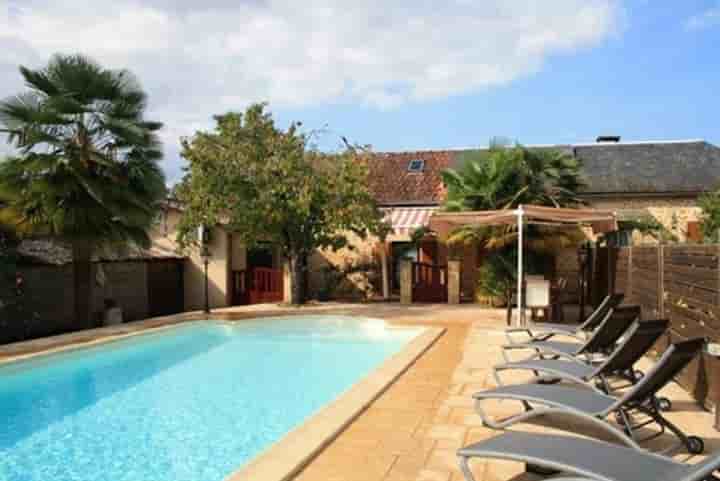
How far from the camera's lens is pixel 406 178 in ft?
118

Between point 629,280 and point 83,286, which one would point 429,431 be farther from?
point 83,286

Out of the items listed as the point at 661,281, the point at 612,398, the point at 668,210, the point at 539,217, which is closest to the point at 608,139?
the point at 668,210

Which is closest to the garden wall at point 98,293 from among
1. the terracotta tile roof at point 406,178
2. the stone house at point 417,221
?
the stone house at point 417,221

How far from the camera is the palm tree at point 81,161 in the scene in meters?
19.0

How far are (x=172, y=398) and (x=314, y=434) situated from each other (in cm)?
679

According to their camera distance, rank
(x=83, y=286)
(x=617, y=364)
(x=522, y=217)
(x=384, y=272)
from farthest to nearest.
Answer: (x=384, y=272) → (x=83, y=286) → (x=522, y=217) → (x=617, y=364)

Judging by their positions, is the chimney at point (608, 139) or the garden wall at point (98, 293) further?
the chimney at point (608, 139)

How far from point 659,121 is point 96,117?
32.2 meters

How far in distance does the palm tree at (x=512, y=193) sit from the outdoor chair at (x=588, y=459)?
60.3 ft

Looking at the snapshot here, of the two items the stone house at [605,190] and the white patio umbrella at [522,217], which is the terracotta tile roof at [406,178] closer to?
the stone house at [605,190]

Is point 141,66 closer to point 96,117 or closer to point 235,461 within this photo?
point 96,117

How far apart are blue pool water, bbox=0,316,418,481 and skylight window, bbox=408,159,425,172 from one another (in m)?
16.2

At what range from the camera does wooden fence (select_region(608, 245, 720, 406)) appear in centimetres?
859

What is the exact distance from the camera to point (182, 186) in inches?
1030
